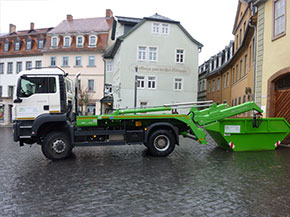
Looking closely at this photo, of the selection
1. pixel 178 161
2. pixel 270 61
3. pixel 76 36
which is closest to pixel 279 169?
pixel 178 161

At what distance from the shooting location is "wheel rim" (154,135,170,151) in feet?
30.2

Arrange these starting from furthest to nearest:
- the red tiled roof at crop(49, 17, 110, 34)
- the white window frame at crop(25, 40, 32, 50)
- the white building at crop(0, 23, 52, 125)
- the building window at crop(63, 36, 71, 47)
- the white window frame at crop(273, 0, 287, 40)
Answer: the white window frame at crop(25, 40, 32, 50) → the white building at crop(0, 23, 52, 125) → the red tiled roof at crop(49, 17, 110, 34) → the building window at crop(63, 36, 71, 47) → the white window frame at crop(273, 0, 287, 40)

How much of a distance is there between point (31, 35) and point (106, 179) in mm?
40002

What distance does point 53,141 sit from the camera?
859cm

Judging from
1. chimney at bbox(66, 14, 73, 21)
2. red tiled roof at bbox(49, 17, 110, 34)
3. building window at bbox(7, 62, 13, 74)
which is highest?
chimney at bbox(66, 14, 73, 21)

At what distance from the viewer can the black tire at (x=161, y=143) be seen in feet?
30.1

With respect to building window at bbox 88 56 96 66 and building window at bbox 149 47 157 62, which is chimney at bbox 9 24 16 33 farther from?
building window at bbox 149 47 157 62

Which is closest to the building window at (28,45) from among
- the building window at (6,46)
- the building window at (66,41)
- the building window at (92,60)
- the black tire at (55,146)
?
the building window at (6,46)

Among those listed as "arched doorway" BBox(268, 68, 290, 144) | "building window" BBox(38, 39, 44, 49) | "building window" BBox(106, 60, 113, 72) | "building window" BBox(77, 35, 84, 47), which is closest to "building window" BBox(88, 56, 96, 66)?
"building window" BBox(106, 60, 113, 72)

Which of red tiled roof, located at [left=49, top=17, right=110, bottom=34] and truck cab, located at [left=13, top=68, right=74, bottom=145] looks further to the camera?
red tiled roof, located at [left=49, top=17, right=110, bottom=34]

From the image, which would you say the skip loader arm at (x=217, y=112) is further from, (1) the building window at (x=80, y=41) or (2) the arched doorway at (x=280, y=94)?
(1) the building window at (x=80, y=41)

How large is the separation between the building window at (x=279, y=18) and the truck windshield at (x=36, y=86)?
10036 millimetres

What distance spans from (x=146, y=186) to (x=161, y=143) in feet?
11.5

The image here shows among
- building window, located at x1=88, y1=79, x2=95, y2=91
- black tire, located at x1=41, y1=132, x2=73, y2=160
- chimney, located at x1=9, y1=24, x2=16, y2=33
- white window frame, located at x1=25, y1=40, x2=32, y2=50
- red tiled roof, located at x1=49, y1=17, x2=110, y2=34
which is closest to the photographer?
black tire, located at x1=41, y1=132, x2=73, y2=160
